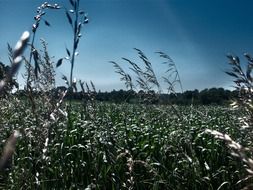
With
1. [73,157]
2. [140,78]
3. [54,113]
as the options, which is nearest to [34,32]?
[54,113]

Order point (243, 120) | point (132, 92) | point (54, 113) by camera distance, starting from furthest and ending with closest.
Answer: point (132, 92) < point (54, 113) < point (243, 120)

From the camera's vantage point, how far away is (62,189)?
3805 millimetres

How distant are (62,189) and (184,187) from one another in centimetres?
123

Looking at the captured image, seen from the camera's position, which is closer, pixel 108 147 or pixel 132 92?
pixel 108 147

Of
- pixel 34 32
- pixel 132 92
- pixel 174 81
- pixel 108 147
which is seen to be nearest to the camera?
pixel 34 32

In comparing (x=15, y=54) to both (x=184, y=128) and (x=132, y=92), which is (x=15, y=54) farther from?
(x=132, y=92)

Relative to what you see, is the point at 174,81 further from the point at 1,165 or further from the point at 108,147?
the point at 1,165

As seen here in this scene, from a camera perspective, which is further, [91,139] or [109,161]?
[91,139]

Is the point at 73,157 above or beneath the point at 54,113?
beneath

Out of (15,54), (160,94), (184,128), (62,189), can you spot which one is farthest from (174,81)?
(15,54)

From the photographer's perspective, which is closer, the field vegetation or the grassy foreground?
the field vegetation

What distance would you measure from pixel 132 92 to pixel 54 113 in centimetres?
352

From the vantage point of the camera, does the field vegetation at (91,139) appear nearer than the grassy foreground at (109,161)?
Yes

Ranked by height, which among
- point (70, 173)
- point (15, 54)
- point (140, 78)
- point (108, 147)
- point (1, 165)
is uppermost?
point (140, 78)
